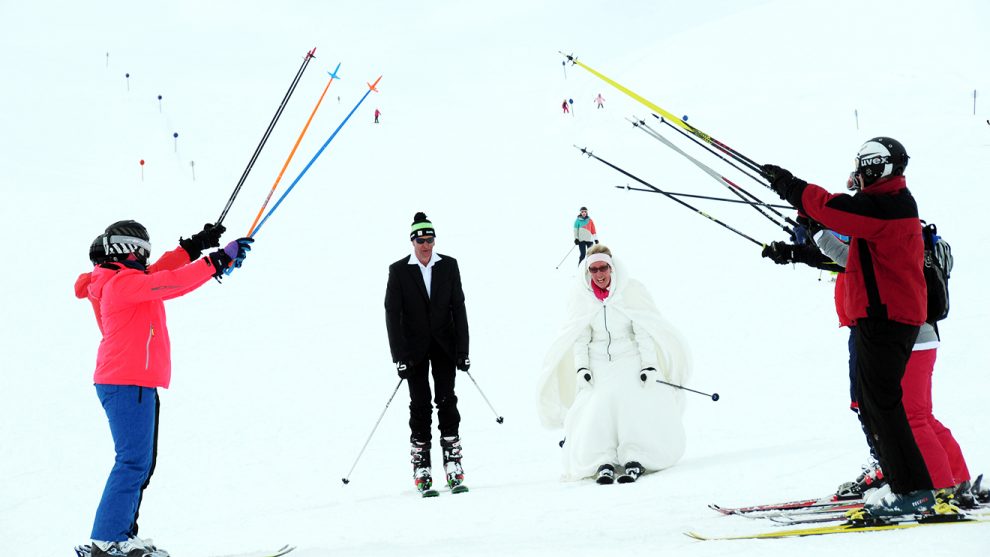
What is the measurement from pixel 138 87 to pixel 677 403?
1597 inches

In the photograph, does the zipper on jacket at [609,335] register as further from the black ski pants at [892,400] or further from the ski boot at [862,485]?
the black ski pants at [892,400]

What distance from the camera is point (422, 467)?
6.48m

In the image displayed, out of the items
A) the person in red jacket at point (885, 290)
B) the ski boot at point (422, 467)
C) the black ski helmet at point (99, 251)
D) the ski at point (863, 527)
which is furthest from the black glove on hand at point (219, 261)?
the person in red jacket at point (885, 290)

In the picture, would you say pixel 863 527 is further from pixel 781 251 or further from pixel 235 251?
pixel 235 251

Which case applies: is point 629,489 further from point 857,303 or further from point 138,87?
point 138,87

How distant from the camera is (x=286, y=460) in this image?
8.32 metres

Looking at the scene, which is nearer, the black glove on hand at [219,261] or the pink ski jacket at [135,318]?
the pink ski jacket at [135,318]

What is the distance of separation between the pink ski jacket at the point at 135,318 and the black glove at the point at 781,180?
9.40 ft

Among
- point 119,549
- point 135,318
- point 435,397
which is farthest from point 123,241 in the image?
point 435,397

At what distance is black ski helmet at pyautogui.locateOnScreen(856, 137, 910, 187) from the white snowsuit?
2.80m

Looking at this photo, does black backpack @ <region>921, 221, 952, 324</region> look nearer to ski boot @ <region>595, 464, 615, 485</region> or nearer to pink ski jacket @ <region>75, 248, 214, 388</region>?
ski boot @ <region>595, 464, 615, 485</region>

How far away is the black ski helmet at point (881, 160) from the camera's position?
158 inches

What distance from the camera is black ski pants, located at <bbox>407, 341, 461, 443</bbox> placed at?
21.6 ft

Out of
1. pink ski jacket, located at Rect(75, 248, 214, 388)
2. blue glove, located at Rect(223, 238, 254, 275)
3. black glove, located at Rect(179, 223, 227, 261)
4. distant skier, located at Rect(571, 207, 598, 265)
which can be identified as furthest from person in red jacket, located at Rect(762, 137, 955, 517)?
distant skier, located at Rect(571, 207, 598, 265)
